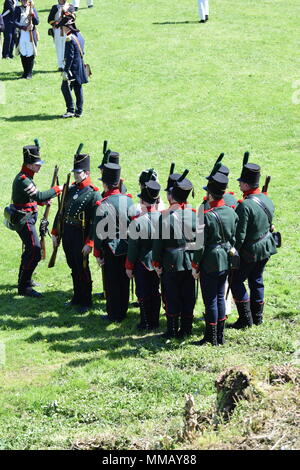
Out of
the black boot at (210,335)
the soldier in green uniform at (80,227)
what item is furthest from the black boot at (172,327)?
the soldier in green uniform at (80,227)

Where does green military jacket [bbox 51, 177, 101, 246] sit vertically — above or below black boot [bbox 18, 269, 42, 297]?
above

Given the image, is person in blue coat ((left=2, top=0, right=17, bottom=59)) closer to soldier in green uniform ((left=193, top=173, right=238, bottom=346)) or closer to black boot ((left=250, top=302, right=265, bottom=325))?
soldier in green uniform ((left=193, top=173, right=238, bottom=346))

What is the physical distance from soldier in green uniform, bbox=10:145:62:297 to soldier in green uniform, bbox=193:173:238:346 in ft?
8.50

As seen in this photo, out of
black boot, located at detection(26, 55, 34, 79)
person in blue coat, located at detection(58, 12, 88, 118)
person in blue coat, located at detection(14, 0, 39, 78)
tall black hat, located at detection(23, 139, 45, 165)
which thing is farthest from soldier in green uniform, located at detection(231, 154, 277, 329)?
black boot, located at detection(26, 55, 34, 79)

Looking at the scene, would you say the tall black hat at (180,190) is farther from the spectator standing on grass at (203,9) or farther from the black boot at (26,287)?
the spectator standing on grass at (203,9)

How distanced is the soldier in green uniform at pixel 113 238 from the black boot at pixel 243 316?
149 centimetres

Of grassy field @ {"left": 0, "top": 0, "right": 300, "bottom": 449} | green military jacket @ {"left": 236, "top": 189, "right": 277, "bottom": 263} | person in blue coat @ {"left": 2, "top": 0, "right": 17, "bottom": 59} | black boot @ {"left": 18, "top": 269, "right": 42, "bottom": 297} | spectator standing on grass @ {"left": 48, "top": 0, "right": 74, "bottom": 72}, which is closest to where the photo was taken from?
grassy field @ {"left": 0, "top": 0, "right": 300, "bottom": 449}

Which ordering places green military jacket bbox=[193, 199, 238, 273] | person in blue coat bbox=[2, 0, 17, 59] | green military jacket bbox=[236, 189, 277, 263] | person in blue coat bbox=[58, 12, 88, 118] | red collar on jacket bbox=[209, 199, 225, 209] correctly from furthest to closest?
1. person in blue coat bbox=[2, 0, 17, 59]
2. person in blue coat bbox=[58, 12, 88, 118]
3. green military jacket bbox=[236, 189, 277, 263]
4. red collar on jacket bbox=[209, 199, 225, 209]
5. green military jacket bbox=[193, 199, 238, 273]

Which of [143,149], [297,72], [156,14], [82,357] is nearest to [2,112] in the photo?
[143,149]

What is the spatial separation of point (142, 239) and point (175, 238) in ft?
1.89

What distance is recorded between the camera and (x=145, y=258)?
9.57m

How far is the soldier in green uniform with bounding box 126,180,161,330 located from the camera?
30.7 ft

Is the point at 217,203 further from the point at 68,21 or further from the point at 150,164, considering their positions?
the point at 68,21

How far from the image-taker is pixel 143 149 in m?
16.7
